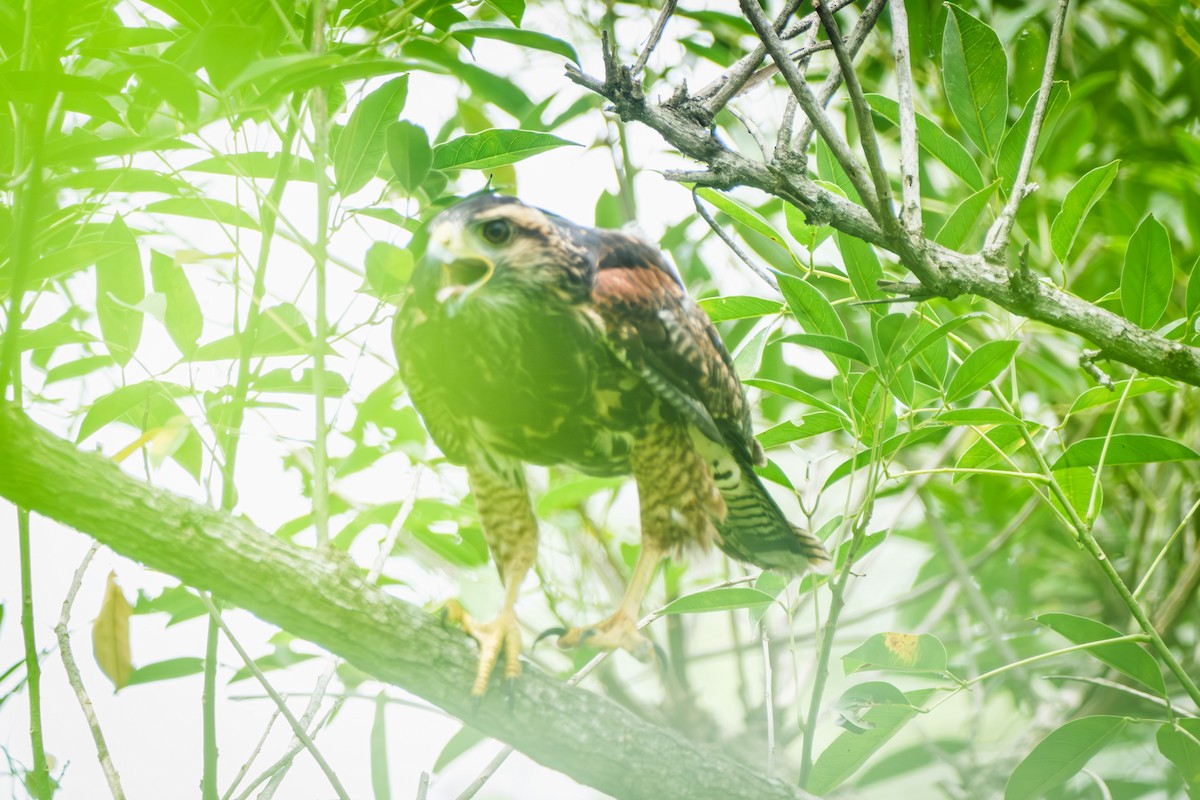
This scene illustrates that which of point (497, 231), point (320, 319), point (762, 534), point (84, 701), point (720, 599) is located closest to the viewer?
point (320, 319)

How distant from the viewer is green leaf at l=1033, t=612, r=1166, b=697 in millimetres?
1794

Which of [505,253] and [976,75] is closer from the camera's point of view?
[976,75]

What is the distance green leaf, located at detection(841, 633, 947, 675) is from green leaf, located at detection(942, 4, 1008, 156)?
38.3 inches

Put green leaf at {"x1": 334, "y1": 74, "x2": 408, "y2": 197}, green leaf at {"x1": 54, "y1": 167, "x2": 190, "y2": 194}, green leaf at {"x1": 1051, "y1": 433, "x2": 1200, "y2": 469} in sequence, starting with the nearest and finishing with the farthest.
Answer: green leaf at {"x1": 54, "y1": 167, "x2": 190, "y2": 194} < green leaf at {"x1": 334, "y1": 74, "x2": 408, "y2": 197} < green leaf at {"x1": 1051, "y1": 433, "x2": 1200, "y2": 469}

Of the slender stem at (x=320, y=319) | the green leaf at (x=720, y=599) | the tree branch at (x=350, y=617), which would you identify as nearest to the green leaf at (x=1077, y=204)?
the green leaf at (x=720, y=599)

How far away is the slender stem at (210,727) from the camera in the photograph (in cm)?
158

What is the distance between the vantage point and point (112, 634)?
1.82 m

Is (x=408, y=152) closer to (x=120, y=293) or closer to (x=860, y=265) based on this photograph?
(x=120, y=293)

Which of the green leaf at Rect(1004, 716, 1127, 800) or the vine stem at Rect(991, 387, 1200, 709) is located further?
the green leaf at Rect(1004, 716, 1127, 800)

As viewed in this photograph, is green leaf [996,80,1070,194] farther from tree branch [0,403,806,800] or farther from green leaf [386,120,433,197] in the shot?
tree branch [0,403,806,800]

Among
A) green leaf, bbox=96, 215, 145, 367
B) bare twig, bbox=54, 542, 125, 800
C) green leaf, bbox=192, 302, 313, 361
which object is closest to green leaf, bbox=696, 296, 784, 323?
green leaf, bbox=192, 302, 313, 361

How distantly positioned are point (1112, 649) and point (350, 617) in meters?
1.43

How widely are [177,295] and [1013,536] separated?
9.85 feet

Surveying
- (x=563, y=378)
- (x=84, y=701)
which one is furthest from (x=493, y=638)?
(x=84, y=701)
